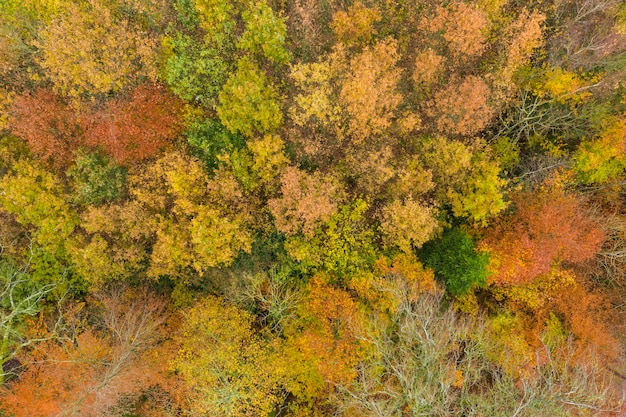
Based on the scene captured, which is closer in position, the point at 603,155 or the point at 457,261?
the point at 457,261

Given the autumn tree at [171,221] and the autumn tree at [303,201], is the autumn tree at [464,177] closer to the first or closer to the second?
the autumn tree at [303,201]

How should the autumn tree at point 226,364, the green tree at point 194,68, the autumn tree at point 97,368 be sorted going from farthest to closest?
the autumn tree at point 226,364
the autumn tree at point 97,368
the green tree at point 194,68

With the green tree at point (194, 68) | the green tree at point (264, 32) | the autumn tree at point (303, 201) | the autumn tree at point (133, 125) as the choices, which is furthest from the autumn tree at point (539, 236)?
Answer: the autumn tree at point (133, 125)

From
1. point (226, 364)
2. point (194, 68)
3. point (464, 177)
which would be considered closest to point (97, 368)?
point (226, 364)

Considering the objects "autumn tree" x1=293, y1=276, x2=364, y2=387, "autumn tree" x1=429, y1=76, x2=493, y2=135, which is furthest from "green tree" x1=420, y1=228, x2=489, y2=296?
"autumn tree" x1=429, y1=76, x2=493, y2=135

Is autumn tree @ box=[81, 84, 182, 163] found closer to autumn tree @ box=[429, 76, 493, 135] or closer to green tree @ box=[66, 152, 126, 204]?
green tree @ box=[66, 152, 126, 204]

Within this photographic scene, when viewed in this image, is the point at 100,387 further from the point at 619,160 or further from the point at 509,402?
the point at 619,160

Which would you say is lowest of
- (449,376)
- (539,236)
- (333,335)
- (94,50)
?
(449,376)

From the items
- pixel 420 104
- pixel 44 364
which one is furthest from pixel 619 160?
pixel 44 364

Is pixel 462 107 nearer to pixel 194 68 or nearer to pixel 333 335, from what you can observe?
pixel 333 335
